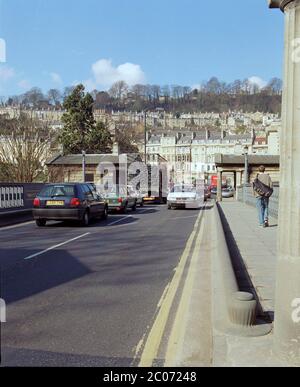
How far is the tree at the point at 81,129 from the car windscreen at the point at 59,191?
175ft

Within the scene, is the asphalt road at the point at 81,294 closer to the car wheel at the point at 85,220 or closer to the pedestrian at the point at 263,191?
the pedestrian at the point at 263,191

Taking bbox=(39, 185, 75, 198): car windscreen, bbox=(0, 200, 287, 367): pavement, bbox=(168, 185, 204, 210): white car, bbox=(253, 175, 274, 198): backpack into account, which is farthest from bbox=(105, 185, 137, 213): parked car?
bbox=(0, 200, 287, 367): pavement

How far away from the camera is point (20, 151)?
33.7m

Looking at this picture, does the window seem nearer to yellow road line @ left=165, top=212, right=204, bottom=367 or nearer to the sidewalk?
the sidewalk

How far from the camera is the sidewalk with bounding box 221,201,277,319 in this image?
19.9ft

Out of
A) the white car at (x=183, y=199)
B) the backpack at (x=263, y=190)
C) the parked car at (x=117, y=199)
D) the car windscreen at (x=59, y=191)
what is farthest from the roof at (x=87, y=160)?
the backpack at (x=263, y=190)

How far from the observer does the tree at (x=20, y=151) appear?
33.8 metres

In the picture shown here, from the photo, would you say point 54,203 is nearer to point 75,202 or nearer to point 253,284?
point 75,202

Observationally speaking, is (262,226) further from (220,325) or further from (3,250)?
(220,325)

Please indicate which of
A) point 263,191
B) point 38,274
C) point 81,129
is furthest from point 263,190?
point 81,129

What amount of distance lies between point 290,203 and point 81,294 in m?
3.57

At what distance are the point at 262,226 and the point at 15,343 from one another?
11128 millimetres

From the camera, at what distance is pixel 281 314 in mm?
3799

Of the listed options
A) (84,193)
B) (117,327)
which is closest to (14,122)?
(84,193)
